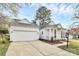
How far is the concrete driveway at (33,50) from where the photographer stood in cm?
255

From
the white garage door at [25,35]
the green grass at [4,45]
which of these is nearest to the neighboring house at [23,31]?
the white garage door at [25,35]

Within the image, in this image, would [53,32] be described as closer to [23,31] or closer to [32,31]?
[32,31]

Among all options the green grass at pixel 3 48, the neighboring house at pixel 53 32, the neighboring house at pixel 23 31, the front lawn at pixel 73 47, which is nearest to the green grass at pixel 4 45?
the green grass at pixel 3 48

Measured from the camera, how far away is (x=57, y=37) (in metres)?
2.67

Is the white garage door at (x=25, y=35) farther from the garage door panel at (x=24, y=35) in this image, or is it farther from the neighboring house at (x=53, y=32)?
the neighboring house at (x=53, y=32)

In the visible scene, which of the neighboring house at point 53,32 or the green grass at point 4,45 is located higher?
the neighboring house at point 53,32

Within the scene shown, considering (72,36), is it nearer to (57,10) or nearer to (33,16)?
(57,10)

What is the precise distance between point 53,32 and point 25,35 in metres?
0.49

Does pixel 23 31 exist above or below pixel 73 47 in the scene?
above

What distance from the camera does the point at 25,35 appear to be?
2.65 metres

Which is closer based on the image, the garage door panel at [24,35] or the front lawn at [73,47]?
the front lawn at [73,47]

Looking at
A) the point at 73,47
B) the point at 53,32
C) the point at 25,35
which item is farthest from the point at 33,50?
the point at 73,47

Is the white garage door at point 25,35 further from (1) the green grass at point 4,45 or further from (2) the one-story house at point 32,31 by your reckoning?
(1) the green grass at point 4,45

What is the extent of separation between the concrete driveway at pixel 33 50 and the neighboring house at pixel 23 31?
0.29 ft
